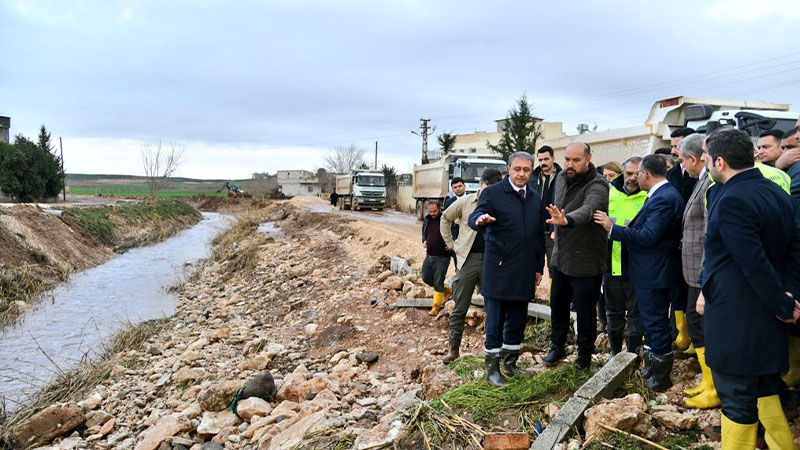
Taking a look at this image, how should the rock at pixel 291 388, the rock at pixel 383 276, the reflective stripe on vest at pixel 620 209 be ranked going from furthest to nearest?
the rock at pixel 383 276
the rock at pixel 291 388
the reflective stripe on vest at pixel 620 209

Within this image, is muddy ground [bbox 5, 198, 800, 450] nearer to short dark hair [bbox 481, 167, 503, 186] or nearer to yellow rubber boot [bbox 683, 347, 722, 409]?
yellow rubber boot [bbox 683, 347, 722, 409]

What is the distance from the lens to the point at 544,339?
5.35 meters

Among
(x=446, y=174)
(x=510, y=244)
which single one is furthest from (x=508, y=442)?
(x=446, y=174)

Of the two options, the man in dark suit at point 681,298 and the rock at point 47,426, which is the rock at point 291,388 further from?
the man in dark suit at point 681,298

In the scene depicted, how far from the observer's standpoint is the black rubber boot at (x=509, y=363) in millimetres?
4273

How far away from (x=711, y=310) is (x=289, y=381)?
13.5 feet

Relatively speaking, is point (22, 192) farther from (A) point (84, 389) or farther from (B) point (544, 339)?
(B) point (544, 339)

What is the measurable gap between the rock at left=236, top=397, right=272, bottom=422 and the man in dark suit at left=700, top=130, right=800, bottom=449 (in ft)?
→ 12.7

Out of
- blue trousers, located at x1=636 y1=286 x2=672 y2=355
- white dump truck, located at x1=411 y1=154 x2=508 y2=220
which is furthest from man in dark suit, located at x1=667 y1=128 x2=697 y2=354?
white dump truck, located at x1=411 y1=154 x2=508 y2=220

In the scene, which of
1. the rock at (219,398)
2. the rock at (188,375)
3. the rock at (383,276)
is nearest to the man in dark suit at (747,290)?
the rock at (219,398)

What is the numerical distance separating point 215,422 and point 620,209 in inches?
162

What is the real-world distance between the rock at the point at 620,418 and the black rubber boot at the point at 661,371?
485 mm

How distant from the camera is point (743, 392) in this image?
269 cm

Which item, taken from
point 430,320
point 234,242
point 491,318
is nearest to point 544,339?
point 491,318
